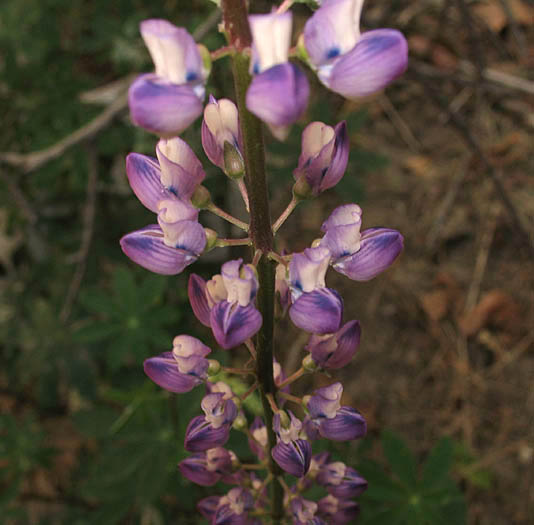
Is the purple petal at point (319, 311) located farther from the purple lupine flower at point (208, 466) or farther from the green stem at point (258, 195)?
the purple lupine flower at point (208, 466)

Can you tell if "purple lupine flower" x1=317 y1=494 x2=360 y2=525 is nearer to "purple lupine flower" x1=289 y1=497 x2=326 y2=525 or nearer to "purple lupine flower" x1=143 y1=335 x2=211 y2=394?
"purple lupine flower" x1=289 y1=497 x2=326 y2=525

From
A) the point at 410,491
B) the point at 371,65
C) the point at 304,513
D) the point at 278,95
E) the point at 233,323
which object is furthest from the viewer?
the point at 410,491

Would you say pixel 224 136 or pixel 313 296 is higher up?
pixel 224 136

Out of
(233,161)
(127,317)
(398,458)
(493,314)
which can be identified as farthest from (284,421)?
(493,314)

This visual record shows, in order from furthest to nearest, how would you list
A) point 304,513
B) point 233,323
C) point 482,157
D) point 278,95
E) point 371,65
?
1. point 482,157
2. point 304,513
3. point 233,323
4. point 371,65
5. point 278,95

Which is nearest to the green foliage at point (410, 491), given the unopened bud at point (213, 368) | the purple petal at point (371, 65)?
the unopened bud at point (213, 368)

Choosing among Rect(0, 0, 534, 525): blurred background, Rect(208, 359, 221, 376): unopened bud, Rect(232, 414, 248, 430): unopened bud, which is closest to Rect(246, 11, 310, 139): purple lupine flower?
Rect(208, 359, 221, 376): unopened bud

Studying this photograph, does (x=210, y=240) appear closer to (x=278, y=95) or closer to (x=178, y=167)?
(x=178, y=167)
